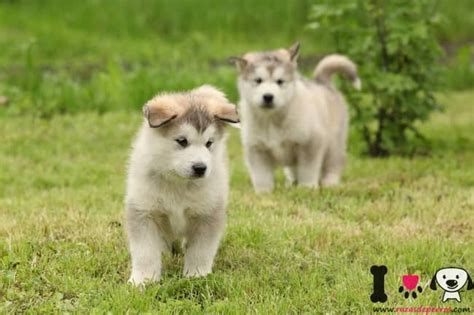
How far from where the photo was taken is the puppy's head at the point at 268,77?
23.1 feet

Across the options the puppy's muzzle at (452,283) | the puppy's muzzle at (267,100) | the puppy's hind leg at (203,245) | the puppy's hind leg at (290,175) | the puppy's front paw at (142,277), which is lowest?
the puppy's muzzle at (452,283)

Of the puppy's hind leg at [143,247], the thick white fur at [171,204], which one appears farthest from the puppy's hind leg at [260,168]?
the puppy's hind leg at [143,247]

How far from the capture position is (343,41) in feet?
28.0

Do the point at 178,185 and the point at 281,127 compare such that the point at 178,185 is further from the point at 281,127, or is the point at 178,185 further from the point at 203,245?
the point at 281,127

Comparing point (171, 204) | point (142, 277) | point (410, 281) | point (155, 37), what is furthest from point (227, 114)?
point (155, 37)

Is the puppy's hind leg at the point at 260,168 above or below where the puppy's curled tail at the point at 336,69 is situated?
below

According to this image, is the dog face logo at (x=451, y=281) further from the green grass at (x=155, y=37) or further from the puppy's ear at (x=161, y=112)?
the green grass at (x=155, y=37)

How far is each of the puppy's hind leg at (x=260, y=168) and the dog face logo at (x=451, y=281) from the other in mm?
2796

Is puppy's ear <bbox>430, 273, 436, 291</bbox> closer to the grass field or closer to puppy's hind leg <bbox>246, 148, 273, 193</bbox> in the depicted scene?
the grass field

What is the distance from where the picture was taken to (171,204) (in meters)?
4.41

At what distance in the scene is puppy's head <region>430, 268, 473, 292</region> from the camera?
429 cm

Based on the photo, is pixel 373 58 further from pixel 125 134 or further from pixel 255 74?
pixel 125 134

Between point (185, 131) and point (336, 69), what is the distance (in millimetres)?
3998

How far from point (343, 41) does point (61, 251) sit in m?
4.62
